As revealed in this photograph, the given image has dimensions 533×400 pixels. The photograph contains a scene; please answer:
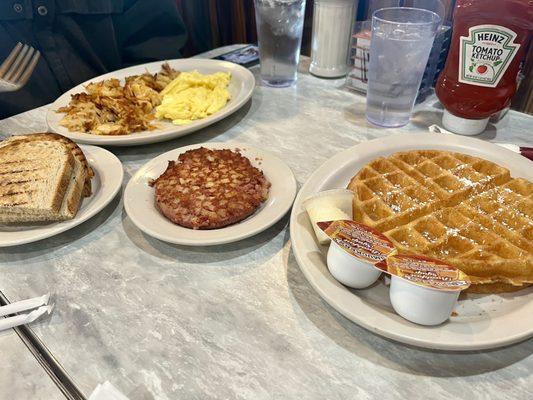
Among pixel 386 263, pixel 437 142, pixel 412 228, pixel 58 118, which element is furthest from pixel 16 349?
pixel 437 142

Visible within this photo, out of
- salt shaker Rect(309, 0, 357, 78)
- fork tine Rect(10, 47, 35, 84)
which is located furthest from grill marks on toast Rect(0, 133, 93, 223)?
salt shaker Rect(309, 0, 357, 78)

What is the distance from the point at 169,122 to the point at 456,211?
1.07m

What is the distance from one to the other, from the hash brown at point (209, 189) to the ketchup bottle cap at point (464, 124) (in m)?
0.78

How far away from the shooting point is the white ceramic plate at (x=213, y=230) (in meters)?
0.97

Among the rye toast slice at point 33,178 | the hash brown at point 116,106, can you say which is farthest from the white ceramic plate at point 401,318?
the hash brown at point 116,106

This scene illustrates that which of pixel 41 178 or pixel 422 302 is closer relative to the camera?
pixel 422 302

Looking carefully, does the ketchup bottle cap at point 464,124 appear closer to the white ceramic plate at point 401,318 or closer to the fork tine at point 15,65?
the white ceramic plate at point 401,318

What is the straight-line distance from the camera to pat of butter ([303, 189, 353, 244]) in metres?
0.94

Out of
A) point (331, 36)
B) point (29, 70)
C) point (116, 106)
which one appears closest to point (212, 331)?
point (116, 106)

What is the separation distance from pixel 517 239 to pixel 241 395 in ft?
2.29

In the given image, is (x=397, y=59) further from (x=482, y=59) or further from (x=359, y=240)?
(x=359, y=240)

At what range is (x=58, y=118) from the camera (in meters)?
1.57

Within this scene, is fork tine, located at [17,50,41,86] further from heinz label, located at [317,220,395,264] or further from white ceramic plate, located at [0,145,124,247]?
heinz label, located at [317,220,395,264]

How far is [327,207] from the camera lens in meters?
0.97
